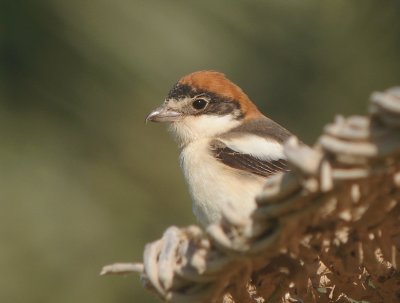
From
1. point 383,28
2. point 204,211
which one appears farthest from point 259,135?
point 383,28

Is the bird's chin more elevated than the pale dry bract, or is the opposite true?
the bird's chin

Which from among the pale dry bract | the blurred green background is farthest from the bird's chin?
the pale dry bract

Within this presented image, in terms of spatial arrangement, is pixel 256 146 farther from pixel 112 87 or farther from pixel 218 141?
pixel 112 87

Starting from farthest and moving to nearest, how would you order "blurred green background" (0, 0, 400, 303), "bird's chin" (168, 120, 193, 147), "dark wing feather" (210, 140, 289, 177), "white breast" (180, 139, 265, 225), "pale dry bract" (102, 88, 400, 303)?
"blurred green background" (0, 0, 400, 303)
"bird's chin" (168, 120, 193, 147)
"dark wing feather" (210, 140, 289, 177)
"white breast" (180, 139, 265, 225)
"pale dry bract" (102, 88, 400, 303)

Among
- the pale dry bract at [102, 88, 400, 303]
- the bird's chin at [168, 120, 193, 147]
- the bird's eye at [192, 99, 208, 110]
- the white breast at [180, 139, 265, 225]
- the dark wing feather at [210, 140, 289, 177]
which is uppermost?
the bird's eye at [192, 99, 208, 110]

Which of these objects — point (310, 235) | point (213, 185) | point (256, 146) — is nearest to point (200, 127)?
point (256, 146)

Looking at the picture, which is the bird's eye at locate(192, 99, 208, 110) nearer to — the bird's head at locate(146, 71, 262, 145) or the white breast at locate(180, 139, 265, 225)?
the bird's head at locate(146, 71, 262, 145)

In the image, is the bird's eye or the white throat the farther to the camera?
the bird's eye
